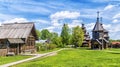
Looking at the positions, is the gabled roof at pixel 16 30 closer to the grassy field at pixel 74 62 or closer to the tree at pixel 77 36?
the grassy field at pixel 74 62

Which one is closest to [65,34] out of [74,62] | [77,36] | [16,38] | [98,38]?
[77,36]

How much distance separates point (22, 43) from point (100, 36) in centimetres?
4126

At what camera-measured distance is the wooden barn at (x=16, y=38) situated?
42.7m

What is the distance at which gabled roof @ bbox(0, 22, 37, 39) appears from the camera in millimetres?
45594

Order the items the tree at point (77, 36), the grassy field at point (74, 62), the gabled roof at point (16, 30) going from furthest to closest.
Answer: the tree at point (77, 36)
the gabled roof at point (16, 30)
the grassy field at point (74, 62)

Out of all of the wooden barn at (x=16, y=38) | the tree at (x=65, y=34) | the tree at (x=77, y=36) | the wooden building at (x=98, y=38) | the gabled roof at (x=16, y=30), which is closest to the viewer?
the wooden barn at (x=16, y=38)

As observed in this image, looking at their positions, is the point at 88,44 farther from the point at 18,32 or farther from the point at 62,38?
the point at 18,32

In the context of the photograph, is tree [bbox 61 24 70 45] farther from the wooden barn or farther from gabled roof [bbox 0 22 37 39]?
gabled roof [bbox 0 22 37 39]

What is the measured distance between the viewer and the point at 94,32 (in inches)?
A: 3201

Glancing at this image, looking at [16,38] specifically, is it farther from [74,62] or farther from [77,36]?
[77,36]

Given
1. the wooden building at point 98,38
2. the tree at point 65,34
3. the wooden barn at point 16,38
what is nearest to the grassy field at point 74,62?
the wooden barn at point 16,38

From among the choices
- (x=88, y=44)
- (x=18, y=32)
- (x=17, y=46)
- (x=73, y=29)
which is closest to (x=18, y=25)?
(x=18, y=32)

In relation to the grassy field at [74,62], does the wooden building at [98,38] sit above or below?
above

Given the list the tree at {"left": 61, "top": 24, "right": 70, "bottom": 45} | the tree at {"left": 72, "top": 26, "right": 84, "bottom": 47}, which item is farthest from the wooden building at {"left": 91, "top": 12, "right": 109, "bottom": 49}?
the tree at {"left": 61, "top": 24, "right": 70, "bottom": 45}
